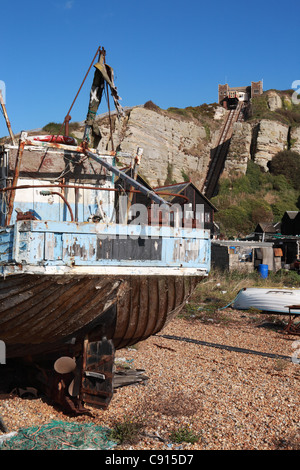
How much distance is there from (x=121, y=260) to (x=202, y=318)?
906 centimetres

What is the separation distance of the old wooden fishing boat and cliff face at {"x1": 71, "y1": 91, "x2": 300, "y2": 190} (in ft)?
123

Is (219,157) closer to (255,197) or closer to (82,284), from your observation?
(255,197)

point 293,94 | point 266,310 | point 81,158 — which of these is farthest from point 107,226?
point 293,94

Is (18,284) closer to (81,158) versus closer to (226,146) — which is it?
(81,158)

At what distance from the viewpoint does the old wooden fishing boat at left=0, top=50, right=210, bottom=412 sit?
5105mm

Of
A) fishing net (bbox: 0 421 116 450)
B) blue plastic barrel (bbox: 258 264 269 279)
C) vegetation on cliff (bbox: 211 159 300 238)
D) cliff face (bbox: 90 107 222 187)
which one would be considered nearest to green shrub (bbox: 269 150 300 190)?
vegetation on cliff (bbox: 211 159 300 238)

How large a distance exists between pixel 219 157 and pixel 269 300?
43.8m

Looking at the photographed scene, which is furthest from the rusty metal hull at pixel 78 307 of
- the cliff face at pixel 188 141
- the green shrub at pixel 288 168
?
the green shrub at pixel 288 168

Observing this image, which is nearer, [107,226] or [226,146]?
[107,226]

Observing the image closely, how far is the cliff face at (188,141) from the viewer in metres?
46.2

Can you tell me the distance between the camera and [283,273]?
74.3 feet

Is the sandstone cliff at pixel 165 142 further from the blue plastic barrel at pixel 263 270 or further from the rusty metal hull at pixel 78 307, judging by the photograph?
the rusty metal hull at pixel 78 307

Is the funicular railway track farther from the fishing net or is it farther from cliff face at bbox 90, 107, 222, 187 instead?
the fishing net

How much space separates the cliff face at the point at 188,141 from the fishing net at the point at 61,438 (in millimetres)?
38678
